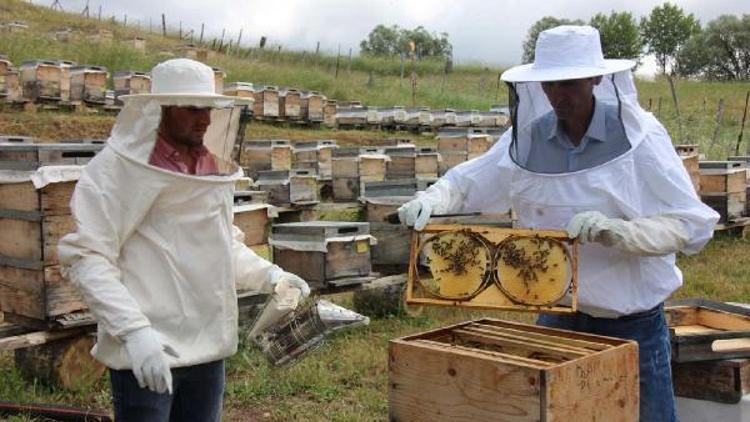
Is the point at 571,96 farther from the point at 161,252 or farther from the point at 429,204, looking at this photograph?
the point at 161,252

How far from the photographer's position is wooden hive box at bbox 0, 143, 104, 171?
174 inches

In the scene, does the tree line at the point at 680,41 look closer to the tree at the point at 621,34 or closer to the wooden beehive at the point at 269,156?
the tree at the point at 621,34

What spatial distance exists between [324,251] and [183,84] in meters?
3.45

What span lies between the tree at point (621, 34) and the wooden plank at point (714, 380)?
56.0 metres

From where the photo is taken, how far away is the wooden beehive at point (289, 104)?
716 inches

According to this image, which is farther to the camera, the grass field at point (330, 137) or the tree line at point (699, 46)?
the tree line at point (699, 46)

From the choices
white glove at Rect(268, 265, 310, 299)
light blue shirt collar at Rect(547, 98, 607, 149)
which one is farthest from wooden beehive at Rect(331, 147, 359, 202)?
light blue shirt collar at Rect(547, 98, 607, 149)

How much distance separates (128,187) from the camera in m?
2.47

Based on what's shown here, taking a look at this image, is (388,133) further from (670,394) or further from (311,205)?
(670,394)

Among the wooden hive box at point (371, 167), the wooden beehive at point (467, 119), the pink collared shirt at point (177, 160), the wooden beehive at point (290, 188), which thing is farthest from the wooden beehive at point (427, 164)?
the wooden beehive at point (467, 119)

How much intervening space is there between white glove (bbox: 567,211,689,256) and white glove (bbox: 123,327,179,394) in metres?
1.25

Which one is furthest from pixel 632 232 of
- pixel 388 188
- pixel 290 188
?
pixel 290 188

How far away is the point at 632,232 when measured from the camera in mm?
2570

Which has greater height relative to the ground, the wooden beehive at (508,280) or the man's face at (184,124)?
the man's face at (184,124)
